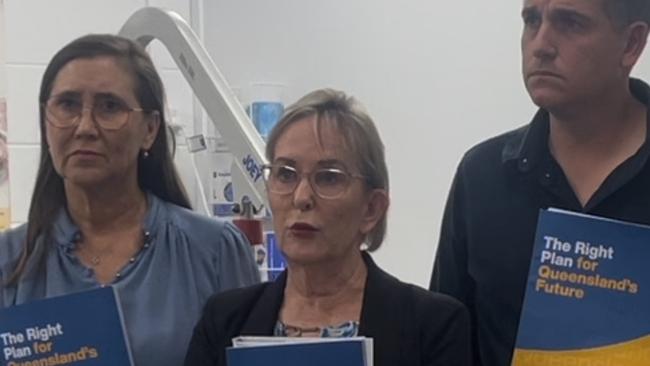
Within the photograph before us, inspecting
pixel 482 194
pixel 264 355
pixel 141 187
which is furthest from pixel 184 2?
pixel 264 355

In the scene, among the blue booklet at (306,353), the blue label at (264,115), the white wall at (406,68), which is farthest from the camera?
the blue label at (264,115)

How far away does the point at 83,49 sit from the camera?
5.05 feet

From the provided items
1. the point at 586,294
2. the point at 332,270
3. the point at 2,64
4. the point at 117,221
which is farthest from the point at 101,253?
the point at 2,64

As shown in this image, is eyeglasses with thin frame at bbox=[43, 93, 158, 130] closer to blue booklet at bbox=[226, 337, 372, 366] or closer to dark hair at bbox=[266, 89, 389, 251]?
dark hair at bbox=[266, 89, 389, 251]

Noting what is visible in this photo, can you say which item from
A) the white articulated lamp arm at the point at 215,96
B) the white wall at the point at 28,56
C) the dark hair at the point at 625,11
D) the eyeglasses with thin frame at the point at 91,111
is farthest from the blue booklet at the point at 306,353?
the white wall at the point at 28,56

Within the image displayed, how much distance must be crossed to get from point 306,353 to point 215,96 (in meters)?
1.17

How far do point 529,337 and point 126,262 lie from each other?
2.15 feet

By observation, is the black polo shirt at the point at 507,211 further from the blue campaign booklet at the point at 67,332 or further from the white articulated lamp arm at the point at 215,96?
the white articulated lamp arm at the point at 215,96

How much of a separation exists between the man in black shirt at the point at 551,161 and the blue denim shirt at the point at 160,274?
38cm

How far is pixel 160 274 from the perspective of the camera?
1.55m

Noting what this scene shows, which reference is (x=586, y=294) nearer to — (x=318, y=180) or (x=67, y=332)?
(x=318, y=180)

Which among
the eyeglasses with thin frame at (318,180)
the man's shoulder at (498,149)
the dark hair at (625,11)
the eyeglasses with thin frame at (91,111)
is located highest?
the dark hair at (625,11)

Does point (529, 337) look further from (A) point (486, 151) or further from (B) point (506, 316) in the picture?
(A) point (486, 151)

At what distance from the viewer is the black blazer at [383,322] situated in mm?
1333
